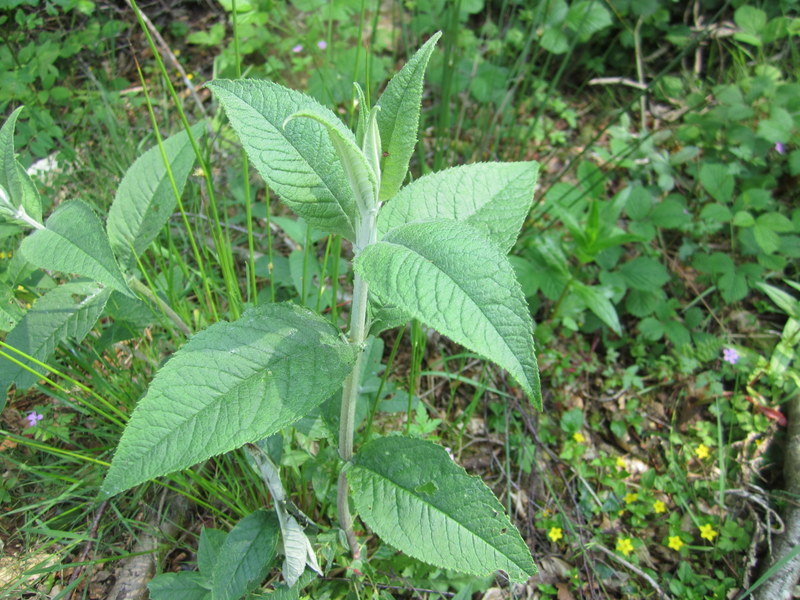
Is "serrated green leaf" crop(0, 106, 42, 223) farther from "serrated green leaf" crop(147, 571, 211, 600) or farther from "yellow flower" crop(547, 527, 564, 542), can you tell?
"yellow flower" crop(547, 527, 564, 542)

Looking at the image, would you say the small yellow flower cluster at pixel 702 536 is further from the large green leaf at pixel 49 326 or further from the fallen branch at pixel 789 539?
the large green leaf at pixel 49 326

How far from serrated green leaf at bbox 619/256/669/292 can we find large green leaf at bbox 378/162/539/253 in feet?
4.37

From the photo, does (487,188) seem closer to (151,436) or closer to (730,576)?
(151,436)

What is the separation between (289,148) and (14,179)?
78 cm

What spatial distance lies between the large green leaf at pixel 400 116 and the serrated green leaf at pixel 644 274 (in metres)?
1.70

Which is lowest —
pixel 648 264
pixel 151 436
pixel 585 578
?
pixel 585 578

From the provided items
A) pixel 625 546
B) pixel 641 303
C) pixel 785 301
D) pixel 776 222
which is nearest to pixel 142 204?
pixel 625 546

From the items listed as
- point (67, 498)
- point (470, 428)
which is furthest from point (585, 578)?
point (67, 498)

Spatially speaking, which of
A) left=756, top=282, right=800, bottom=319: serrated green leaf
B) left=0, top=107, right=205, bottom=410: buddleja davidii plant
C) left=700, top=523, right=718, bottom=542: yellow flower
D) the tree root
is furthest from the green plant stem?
left=756, top=282, right=800, bottom=319: serrated green leaf

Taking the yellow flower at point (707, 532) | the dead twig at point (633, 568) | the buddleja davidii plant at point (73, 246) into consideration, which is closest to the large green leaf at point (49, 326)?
Result: the buddleja davidii plant at point (73, 246)

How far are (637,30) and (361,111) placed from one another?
287cm

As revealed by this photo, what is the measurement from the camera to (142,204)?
158cm

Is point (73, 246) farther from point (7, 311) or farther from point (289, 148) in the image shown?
point (289, 148)

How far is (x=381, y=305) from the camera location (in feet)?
4.11
